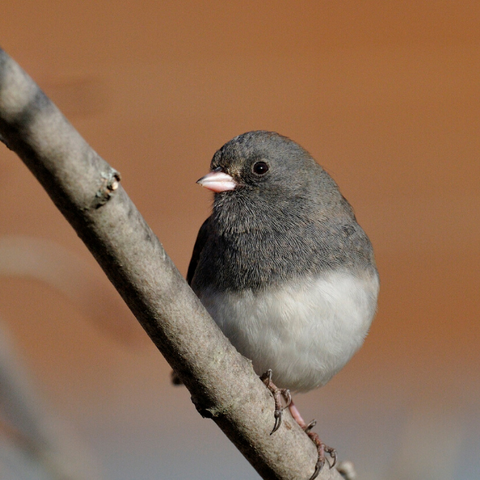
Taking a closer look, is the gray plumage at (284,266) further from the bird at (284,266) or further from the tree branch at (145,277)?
the tree branch at (145,277)

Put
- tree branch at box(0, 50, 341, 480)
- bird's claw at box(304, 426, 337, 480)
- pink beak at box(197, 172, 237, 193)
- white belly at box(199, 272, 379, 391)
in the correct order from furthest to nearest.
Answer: pink beak at box(197, 172, 237, 193) < white belly at box(199, 272, 379, 391) < bird's claw at box(304, 426, 337, 480) < tree branch at box(0, 50, 341, 480)

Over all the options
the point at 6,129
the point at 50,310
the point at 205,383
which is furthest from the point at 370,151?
the point at 6,129

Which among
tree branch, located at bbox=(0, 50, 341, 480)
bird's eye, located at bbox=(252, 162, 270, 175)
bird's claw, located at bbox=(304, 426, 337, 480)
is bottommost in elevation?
tree branch, located at bbox=(0, 50, 341, 480)

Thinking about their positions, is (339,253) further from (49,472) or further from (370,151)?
(370,151)

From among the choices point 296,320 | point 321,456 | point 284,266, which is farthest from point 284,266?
point 321,456

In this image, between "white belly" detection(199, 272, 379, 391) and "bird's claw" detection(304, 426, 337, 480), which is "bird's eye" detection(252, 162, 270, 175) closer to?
"white belly" detection(199, 272, 379, 391)

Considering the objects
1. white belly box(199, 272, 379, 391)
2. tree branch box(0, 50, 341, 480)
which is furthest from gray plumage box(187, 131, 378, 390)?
tree branch box(0, 50, 341, 480)

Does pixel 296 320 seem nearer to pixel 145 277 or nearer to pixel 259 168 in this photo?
pixel 259 168
